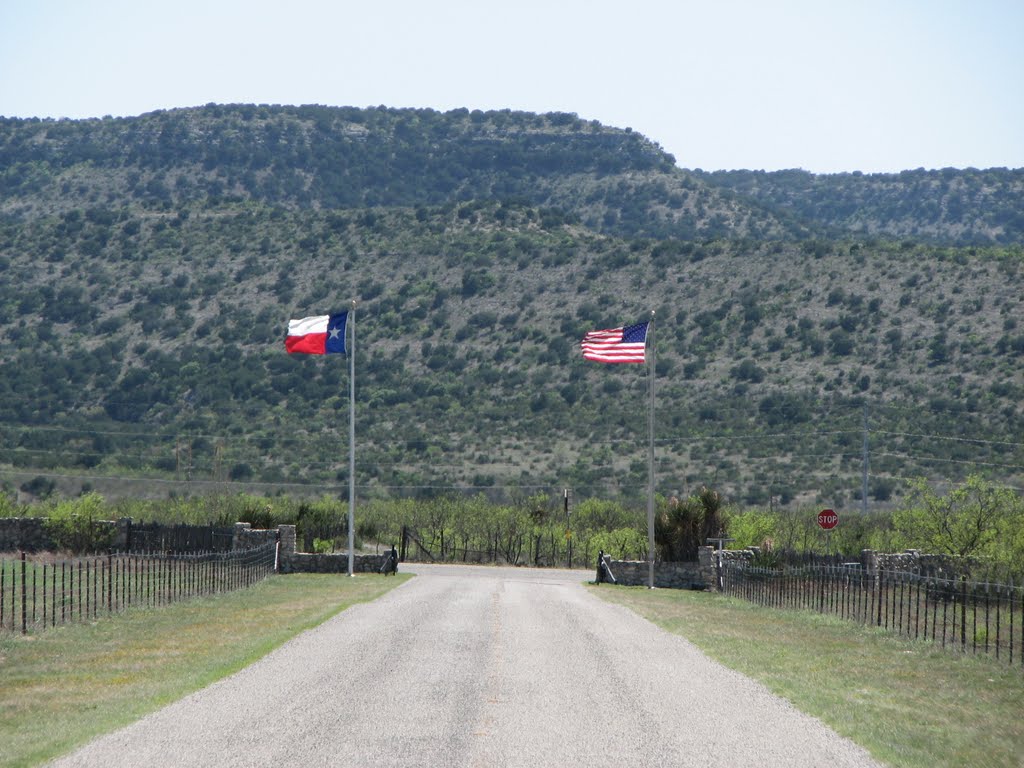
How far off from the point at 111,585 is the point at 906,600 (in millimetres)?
18912

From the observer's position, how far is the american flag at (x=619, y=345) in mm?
40969

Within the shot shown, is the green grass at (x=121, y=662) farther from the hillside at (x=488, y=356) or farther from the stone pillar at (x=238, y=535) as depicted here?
the hillside at (x=488, y=356)

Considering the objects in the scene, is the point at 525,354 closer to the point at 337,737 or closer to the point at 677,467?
the point at 677,467

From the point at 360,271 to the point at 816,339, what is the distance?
128ft

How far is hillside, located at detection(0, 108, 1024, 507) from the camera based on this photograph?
78.2 m

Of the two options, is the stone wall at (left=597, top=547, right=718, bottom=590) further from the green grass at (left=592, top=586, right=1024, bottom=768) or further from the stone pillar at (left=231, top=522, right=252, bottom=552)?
the green grass at (left=592, top=586, right=1024, bottom=768)

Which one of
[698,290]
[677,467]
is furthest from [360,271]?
[677,467]

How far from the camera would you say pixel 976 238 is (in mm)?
154875

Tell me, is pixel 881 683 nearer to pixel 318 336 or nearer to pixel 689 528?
pixel 318 336

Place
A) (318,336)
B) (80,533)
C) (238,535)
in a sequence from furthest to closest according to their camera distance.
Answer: (80,533)
(238,535)
(318,336)

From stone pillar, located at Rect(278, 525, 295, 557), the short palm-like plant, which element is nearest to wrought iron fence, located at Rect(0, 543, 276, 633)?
stone pillar, located at Rect(278, 525, 295, 557)

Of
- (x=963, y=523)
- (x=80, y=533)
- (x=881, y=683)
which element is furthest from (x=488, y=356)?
(x=881, y=683)

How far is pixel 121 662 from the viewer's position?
19297mm

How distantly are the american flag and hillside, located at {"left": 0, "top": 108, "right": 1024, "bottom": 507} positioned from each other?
32.5 metres
